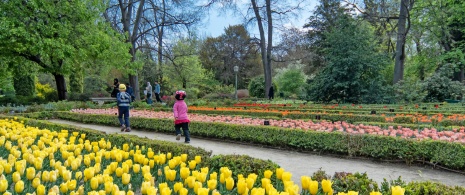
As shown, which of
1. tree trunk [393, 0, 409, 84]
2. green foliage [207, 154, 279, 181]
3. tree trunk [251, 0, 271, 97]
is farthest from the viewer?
tree trunk [251, 0, 271, 97]

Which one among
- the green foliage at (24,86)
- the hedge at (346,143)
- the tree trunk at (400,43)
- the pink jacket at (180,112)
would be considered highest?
the tree trunk at (400,43)

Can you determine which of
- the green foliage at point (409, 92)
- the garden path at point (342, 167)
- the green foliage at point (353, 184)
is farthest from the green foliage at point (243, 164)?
the green foliage at point (409, 92)

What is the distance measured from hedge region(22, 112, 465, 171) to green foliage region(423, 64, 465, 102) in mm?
16464

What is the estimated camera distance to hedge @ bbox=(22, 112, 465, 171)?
5.19 metres

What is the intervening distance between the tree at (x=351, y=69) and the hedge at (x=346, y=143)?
43.7 ft

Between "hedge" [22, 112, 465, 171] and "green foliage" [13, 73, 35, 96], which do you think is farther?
"green foliage" [13, 73, 35, 96]

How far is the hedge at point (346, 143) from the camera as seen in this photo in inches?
204

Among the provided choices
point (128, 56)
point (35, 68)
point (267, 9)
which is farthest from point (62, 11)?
point (267, 9)

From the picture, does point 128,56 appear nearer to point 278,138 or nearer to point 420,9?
point 278,138

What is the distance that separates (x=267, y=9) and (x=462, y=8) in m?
14.2

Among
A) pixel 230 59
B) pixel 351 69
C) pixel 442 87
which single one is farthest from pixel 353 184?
pixel 230 59

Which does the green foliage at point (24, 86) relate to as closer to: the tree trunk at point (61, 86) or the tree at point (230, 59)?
the tree trunk at point (61, 86)

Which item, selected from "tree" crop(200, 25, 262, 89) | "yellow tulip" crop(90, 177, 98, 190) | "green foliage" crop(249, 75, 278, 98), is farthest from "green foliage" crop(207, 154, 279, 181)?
"tree" crop(200, 25, 262, 89)

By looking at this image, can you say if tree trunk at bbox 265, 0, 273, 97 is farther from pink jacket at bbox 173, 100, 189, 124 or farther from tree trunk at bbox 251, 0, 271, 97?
pink jacket at bbox 173, 100, 189, 124
